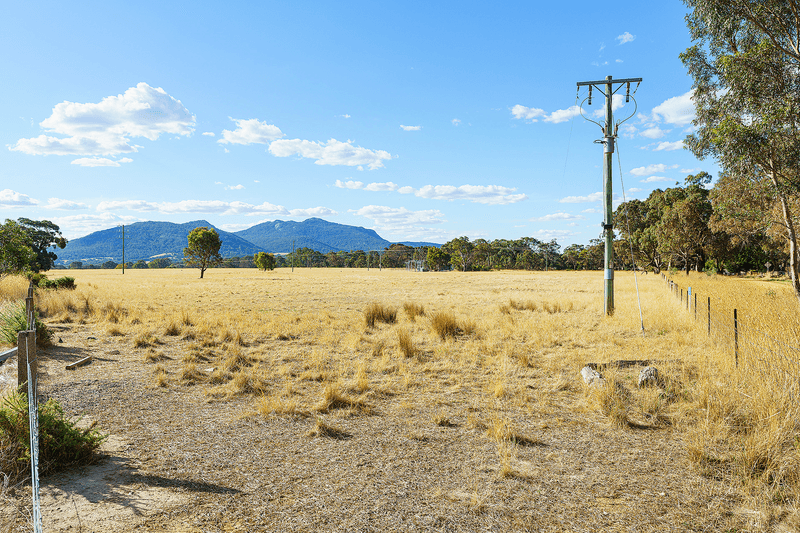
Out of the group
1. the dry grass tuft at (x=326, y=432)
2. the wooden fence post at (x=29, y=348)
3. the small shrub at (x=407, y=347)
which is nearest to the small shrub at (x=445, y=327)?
the small shrub at (x=407, y=347)

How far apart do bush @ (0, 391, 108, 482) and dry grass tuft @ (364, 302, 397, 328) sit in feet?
34.6

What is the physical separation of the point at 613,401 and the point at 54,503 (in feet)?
22.7

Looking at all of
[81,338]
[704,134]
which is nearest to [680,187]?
[704,134]

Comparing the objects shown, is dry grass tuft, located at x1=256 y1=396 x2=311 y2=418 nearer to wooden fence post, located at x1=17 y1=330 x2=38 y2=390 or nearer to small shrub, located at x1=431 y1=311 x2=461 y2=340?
wooden fence post, located at x1=17 y1=330 x2=38 y2=390

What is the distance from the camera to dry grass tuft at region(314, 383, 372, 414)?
664 cm

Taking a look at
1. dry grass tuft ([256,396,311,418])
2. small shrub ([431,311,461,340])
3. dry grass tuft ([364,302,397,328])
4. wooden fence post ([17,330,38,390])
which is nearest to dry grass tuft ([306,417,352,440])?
dry grass tuft ([256,396,311,418])

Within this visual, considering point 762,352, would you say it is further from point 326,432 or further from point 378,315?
point 378,315

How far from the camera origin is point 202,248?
193 ft

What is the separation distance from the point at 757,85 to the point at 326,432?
626 inches

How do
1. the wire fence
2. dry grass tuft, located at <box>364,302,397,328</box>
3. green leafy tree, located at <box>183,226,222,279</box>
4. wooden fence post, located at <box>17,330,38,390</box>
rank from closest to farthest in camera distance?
1. wooden fence post, located at <box>17,330,38,390</box>
2. the wire fence
3. dry grass tuft, located at <box>364,302,397,328</box>
4. green leafy tree, located at <box>183,226,222,279</box>

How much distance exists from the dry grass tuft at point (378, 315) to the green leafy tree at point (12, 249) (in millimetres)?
13175

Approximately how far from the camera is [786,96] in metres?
12.7

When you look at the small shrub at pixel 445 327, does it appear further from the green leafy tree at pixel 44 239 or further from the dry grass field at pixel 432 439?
the green leafy tree at pixel 44 239

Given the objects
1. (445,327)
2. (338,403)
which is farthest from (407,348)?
(338,403)
